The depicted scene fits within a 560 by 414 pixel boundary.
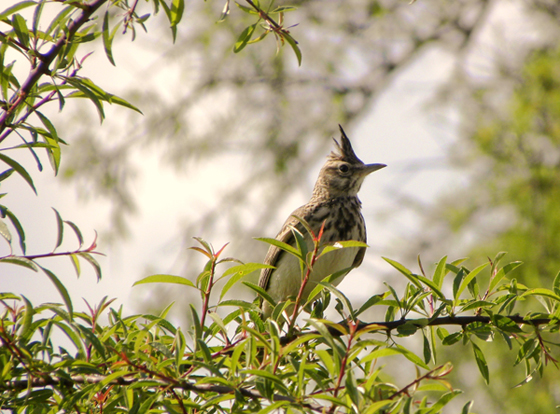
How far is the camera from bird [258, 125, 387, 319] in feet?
14.0

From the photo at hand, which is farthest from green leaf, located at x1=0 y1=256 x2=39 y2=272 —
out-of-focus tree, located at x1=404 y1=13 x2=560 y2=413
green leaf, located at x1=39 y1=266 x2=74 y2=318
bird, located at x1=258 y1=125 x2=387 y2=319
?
out-of-focus tree, located at x1=404 y1=13 x2=560 y2=413

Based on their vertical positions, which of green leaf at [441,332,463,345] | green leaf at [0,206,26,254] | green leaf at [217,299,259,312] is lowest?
green leaf at [441,332,463,345]

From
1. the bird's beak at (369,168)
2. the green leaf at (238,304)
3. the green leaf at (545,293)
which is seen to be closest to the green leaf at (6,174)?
the green leaf at (238,304)

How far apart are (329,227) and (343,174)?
0.89m

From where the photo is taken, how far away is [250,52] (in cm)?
818

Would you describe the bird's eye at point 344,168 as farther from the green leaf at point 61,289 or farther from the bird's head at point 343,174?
the green leaf at point 61,289

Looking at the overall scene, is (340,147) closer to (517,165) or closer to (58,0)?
(517,165)

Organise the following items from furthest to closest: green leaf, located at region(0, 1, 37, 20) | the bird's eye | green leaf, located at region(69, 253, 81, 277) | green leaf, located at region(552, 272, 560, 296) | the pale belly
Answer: the bird's eye < the pale belly < green leaf, located at region(552, 272, 560, 296) < green leaf, located at region(69, 253, 81, 277) < green leaf, located at region(0, 1, 37, 20)

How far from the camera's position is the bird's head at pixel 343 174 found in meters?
5.06

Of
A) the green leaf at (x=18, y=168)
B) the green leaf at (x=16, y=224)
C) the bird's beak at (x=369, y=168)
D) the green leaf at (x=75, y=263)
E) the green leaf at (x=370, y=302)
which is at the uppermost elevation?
the bird's beak at (x=369, y=168)

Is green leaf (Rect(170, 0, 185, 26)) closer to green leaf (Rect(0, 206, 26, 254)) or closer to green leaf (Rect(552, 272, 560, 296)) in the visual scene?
green leaf (Rect(0, 206, 26, 254))

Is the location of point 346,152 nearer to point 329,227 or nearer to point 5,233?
point 329,227

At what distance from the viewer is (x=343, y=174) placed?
517cm

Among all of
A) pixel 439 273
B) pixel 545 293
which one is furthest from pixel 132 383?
pixel 545 293
